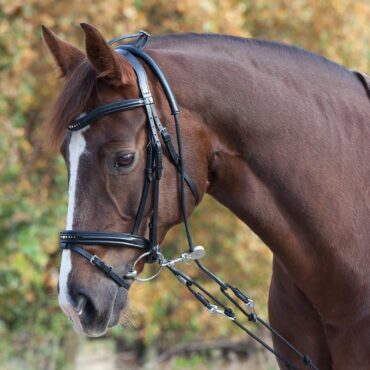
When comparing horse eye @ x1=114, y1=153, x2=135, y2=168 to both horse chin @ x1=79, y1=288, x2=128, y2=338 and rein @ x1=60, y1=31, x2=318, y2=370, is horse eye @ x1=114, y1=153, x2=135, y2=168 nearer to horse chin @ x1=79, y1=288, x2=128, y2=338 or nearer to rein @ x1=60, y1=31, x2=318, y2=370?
rein @ x1=60, y1=31, x2=318, y2=370

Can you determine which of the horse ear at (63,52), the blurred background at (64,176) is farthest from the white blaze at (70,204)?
the blurred background at (64,176)

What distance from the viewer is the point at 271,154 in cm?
310

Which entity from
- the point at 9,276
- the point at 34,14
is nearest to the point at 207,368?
the point at 9,276

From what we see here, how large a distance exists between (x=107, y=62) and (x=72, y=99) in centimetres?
20

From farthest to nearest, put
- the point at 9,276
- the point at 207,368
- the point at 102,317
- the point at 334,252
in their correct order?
the point at 207,368 → the point at 9,276 → the point at 334,252 → the point at 102,317

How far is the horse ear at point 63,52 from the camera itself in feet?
10.4

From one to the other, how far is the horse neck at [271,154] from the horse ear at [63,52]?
0.32 metres

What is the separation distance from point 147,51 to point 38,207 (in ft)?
15.4

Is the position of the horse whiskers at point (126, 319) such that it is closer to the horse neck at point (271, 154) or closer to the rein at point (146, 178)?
the rein at point (146, 178)

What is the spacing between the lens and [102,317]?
287cm

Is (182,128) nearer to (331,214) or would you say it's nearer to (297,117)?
(297,117)

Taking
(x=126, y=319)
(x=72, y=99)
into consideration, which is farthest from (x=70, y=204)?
(x=126, y=319)

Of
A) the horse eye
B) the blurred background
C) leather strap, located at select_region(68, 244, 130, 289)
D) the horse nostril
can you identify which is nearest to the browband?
the horse eye

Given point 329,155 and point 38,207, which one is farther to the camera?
point 38,207
